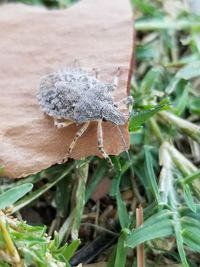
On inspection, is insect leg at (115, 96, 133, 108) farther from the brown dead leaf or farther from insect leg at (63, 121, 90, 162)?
insect leg at (63, 121, 90, 162)

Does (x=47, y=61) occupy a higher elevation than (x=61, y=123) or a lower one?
higher

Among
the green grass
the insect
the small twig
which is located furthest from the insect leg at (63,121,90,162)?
the small twig

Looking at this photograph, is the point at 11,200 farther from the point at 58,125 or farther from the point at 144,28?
the point at 144,28

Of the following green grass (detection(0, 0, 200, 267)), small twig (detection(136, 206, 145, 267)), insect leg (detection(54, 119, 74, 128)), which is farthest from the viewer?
insect leg (detection(54, 119, 74, 128))

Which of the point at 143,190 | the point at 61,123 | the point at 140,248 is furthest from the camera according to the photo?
the point at 143,190

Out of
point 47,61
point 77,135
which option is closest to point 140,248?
point 77,135

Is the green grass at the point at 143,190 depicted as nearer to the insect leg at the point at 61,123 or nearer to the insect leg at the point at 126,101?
the insect leg at the point at 126,101

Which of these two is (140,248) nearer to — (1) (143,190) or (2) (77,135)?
(1) (143,190)

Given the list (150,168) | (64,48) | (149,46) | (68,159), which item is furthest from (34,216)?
(149,46)
